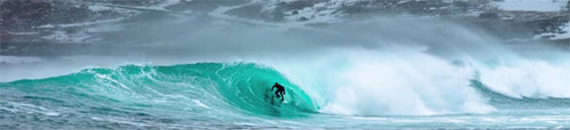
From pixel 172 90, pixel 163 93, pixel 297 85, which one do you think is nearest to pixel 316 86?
pixel 297 85

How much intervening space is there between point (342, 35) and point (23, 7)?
14202 millimetres

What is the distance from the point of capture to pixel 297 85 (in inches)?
808

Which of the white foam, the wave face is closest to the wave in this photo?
the wave face

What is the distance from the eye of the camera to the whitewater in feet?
48.9

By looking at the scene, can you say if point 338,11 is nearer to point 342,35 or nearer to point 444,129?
point 342,35

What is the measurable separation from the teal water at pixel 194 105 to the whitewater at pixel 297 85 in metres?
0.03

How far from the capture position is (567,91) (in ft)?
79.0

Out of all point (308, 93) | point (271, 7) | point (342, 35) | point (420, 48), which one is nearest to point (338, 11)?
point (271, 7)

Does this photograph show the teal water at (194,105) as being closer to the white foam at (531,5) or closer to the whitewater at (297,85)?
the whitewater at (297,85)

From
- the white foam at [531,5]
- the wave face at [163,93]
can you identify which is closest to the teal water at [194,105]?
the wave face at [163,93]

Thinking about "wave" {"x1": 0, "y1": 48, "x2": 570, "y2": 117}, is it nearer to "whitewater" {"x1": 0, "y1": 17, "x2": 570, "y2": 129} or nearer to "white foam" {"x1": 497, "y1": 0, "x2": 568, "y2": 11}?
"whitewater" {"x1": 0, "y1": 17, "x2": 570, "y2": 129}

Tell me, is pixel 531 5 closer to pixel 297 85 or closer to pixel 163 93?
pixel 297 85

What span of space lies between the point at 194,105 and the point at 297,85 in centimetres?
468

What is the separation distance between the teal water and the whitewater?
3 cm
